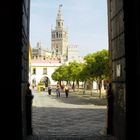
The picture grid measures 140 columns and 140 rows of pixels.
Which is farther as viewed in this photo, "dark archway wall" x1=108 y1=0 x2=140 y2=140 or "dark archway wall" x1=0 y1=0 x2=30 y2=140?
"dark archway wall" x1=108 y1=0 x2=140 y2=140

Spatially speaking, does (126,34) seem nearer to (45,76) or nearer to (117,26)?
(117,26)

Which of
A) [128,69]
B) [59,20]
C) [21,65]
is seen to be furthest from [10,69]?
[59,20]

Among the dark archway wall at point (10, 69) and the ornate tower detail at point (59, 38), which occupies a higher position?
the ornate tower detail at point (59, 38)

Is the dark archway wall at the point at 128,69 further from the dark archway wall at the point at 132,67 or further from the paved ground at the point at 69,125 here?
the paved ground at the point at 69,125

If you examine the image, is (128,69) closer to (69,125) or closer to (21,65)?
(21,65)

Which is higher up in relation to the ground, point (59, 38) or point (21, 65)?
point (59, 38)

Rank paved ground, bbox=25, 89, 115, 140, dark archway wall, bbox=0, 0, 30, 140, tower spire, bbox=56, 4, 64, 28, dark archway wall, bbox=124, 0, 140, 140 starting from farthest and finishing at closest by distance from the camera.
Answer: tower spire, bbox=56, 4, 64, 28 → paved ground, bbox=25, 89, 115, 140 → dark archway wall, bbox=124, 0, 140, 140 → dark archway wall, bbox=0, 0, 30, 140

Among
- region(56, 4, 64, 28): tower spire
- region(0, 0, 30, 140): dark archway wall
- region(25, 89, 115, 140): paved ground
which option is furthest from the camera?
region(56, 4, 64, 28): tower spire

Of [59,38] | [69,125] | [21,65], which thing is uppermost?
[59,38]

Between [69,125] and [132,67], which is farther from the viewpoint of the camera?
[69,125]

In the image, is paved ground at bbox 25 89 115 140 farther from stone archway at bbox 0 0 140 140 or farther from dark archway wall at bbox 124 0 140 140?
dark archway wall at bbox 124 0 140 140

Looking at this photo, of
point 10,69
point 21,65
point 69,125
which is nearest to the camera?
point 10,69

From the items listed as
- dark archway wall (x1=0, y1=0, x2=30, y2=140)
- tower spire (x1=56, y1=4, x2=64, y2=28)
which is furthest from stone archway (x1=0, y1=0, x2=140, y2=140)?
tower spire (x1=56, y1=4, x2=64, y2=28)

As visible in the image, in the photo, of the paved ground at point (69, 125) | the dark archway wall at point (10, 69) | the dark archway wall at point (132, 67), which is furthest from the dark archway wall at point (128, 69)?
the dark archway wall at point (10, 69)
